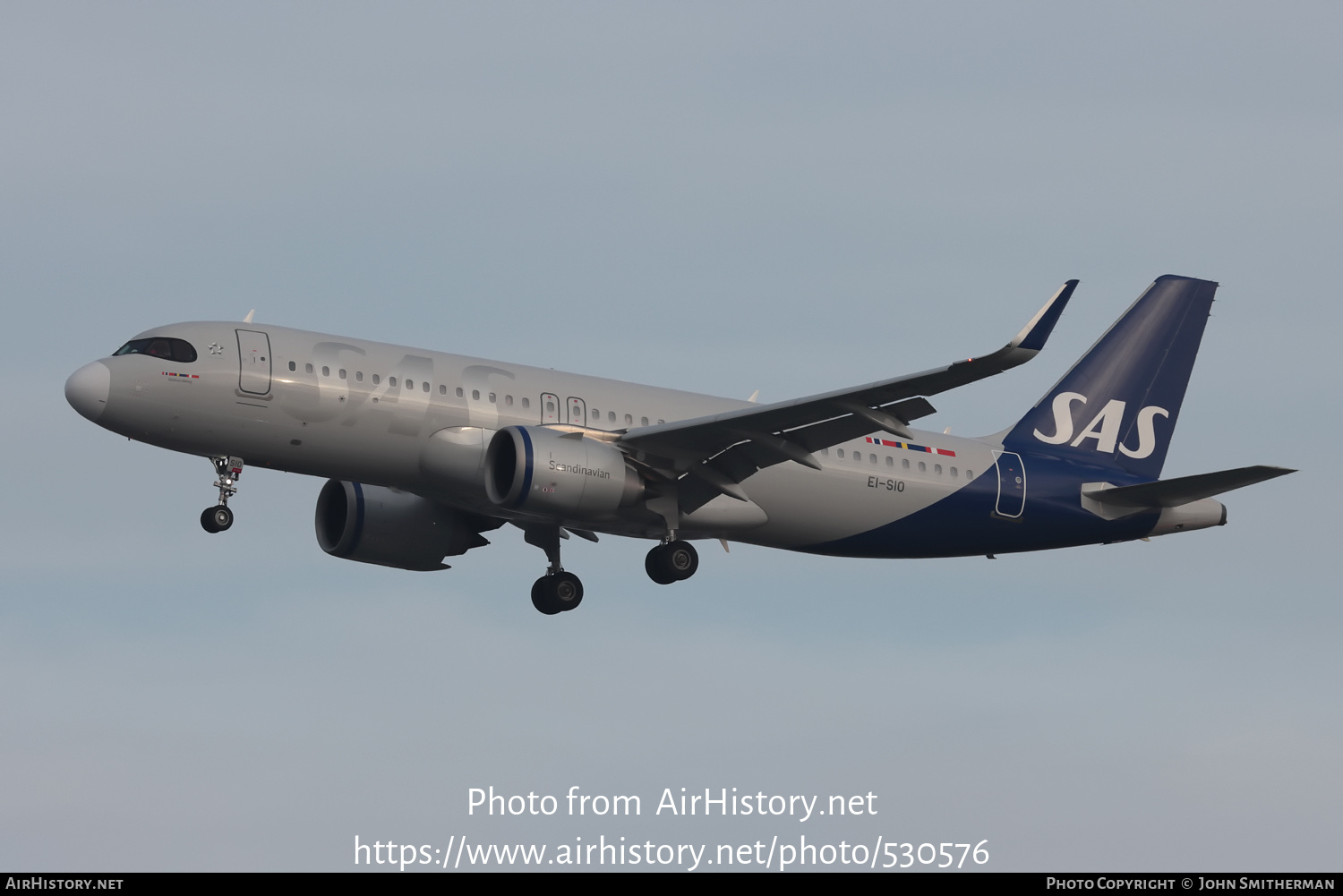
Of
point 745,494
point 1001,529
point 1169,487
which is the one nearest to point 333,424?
point 745,494

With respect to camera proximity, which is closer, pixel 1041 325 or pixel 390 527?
pixel 1041 325

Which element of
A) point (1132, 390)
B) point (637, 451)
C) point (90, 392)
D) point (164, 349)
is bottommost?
point (637, 451)

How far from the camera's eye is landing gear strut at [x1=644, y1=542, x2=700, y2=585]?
39344 mm

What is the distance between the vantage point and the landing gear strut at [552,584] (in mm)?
42000

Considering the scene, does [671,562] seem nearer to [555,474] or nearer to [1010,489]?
[555,474]

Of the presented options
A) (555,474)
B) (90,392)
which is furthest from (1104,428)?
(90,392)

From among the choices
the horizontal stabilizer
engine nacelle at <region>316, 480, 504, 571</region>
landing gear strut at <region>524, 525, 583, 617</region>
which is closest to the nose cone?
engine nacelle at <region>316, 480, 504, 571</region>

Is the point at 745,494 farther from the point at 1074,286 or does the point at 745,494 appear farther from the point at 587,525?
the point at 1074,286

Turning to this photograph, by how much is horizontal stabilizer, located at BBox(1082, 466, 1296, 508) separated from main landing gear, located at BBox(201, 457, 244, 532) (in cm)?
1960

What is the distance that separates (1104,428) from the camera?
45156 mm

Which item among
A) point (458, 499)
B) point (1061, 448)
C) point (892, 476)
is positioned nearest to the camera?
point (458, 499)

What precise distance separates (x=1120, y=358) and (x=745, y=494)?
12081 mm

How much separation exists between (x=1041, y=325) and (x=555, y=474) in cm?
1047

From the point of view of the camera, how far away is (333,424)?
36.5 meters
